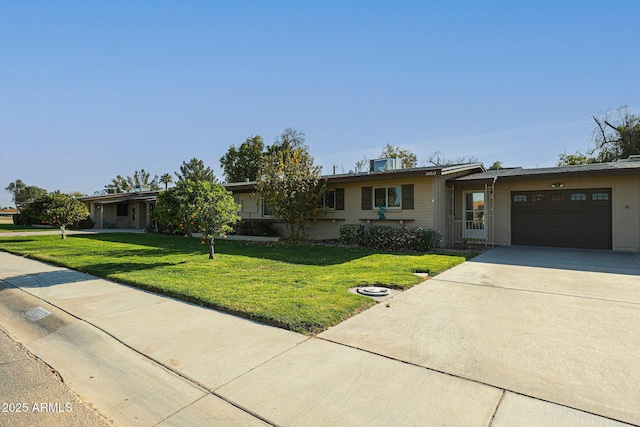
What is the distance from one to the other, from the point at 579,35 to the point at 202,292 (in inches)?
543

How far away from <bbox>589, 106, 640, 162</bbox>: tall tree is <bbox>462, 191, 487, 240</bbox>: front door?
66.9 ft

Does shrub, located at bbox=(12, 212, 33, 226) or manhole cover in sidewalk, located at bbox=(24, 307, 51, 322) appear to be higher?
shrub, located at bbox=(12, 212, 33, 226)

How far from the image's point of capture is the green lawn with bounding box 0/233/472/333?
4684 millimetres

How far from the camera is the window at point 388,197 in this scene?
13.3 metres

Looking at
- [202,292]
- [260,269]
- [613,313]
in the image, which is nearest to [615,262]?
[613,313]

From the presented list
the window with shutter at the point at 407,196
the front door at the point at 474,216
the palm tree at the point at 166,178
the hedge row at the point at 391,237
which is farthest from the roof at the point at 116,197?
the palm tree at the point at 166,178

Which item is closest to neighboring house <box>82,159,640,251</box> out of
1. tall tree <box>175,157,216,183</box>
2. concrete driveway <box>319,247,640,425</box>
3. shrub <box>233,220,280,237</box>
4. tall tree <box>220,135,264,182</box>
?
shrub <box>233,220,280,237</box>

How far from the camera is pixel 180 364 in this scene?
323cm

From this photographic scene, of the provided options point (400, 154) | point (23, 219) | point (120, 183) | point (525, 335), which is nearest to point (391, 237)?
point (525, 335)

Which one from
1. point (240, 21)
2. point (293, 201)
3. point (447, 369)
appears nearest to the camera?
point (447, 369)

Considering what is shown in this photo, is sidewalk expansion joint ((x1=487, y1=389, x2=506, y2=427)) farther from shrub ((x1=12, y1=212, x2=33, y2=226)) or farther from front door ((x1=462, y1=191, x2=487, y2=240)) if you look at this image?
shrub ((x1=12, y1=212, x2=33, y2=226))

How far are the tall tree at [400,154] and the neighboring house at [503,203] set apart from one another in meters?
22.4

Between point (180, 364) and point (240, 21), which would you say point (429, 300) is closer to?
point (180, 364)

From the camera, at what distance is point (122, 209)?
1145 inches
